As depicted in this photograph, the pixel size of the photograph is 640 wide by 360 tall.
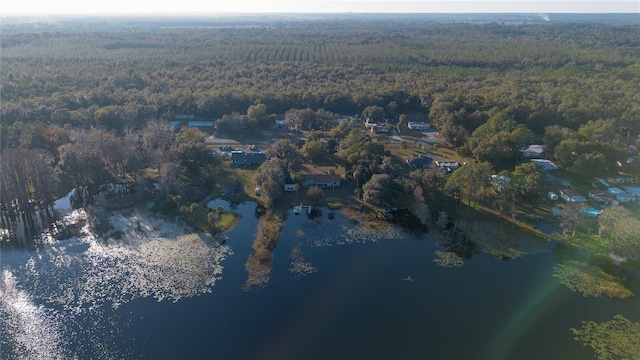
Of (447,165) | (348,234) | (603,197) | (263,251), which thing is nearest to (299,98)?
(447,165)

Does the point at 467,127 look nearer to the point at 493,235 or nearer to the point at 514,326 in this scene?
the point at 493,235

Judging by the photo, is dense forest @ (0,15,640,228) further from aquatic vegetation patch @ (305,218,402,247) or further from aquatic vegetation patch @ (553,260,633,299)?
aquatic vegetation patch @ (553,260,633,299)

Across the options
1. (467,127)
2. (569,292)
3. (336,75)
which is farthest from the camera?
(336,75)

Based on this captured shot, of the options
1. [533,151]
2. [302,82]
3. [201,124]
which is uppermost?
[302,82]

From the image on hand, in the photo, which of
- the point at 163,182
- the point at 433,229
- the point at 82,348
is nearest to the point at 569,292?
the point at 433,229

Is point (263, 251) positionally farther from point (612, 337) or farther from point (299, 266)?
point (612, 337)
